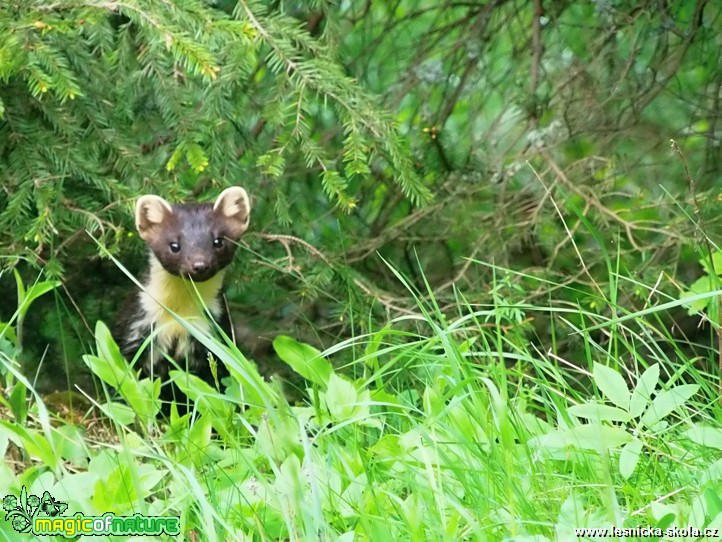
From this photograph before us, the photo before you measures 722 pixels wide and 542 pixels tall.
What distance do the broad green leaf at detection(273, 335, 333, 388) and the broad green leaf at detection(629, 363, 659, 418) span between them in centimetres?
103

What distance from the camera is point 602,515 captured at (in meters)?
2.42

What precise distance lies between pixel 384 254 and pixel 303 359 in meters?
2.37

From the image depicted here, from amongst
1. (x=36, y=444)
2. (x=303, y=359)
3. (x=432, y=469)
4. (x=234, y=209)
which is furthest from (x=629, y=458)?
(x=234, y=209)

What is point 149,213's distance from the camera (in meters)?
4.67

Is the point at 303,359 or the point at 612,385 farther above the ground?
the point at 612,385

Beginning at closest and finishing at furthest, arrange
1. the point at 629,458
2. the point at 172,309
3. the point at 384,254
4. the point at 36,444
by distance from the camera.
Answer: the point at 629,458
the point at 36,444
the point at 172,309
the point at 384,254

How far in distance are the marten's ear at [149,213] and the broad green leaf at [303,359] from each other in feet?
4.21

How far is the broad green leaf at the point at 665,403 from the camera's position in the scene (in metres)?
2.61

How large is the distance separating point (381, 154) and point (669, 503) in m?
2.25

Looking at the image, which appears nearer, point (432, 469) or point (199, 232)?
point (432, 469)

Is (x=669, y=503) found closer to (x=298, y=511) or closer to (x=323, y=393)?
(x=298, y=511)

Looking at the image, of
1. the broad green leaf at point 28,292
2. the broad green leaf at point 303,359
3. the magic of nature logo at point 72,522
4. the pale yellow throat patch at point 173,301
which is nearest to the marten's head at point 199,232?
the pale yellow throat patch at point 173,301

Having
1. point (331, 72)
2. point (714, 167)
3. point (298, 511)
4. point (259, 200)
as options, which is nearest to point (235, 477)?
point (298, 511)

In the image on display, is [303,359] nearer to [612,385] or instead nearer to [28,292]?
[28,292]
